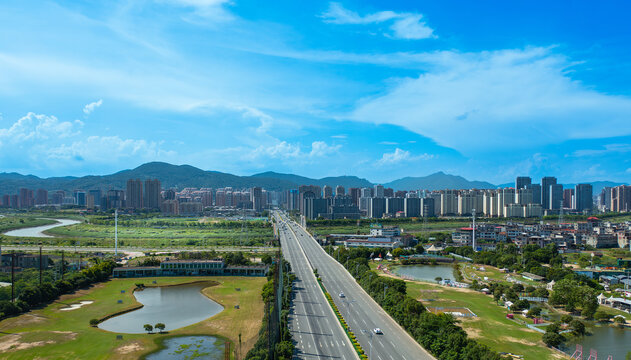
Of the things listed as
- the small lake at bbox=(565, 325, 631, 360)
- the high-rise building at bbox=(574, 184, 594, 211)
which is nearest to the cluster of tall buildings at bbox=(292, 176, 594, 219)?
the high-rise building at bbox=(574, 184, 594, 211)

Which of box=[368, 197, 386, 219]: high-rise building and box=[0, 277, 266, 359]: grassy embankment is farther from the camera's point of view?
box=[368, 197, 386, 219]: high-rise building

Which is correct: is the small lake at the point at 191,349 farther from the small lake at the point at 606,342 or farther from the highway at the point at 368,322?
the small lake at the point at 606,342

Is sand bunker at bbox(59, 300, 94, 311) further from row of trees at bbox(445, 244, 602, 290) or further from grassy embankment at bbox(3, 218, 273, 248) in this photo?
row of trees at bbox(445, 244, 602, 290)

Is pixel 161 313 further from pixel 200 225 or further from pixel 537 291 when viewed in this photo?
pixel 200 225

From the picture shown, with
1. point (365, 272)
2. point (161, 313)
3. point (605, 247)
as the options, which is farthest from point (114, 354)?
point (605, 247)

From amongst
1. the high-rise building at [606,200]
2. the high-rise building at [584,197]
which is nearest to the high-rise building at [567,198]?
the high-rise building at [584,197]

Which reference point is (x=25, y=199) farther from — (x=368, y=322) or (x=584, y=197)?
(x=584, y=197)
